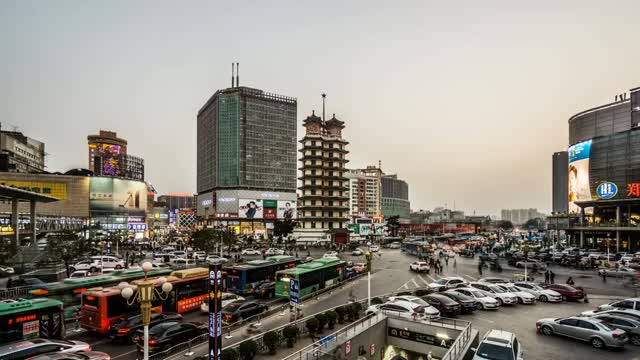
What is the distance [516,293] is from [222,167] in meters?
116

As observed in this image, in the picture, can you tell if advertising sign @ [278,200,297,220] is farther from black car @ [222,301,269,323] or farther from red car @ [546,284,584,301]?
black car @ [222,301,269,323]

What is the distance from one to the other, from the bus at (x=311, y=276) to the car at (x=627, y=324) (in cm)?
1852

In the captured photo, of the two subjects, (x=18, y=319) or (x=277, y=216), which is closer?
(x=18, y=319)

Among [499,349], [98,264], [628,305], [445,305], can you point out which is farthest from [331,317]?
[98,264]

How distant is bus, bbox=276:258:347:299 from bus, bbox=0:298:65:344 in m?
14.2

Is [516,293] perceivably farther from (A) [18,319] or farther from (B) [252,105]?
(B) [252,105]

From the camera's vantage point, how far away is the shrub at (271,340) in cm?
1584

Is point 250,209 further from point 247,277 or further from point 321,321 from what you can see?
point 321,321

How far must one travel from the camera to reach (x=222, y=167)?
128875 mm

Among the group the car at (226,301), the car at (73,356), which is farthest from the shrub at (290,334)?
the car at (73,356)

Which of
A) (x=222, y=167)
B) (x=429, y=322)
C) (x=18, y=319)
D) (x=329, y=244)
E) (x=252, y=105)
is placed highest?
(x=252, y=105)

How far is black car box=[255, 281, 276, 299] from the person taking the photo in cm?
2844

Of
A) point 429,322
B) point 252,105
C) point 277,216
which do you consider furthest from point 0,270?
point 252,105

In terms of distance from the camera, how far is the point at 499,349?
45.1 ft
